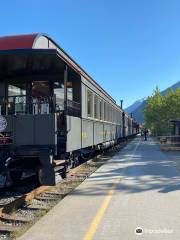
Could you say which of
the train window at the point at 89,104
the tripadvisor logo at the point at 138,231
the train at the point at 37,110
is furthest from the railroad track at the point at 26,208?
the train window at the point at 89,104

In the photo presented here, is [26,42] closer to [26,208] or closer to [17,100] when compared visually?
[17,100]

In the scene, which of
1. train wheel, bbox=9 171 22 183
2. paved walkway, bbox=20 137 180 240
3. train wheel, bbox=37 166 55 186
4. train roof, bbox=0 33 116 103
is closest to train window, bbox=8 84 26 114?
train roof, bbox=0 33 116 103

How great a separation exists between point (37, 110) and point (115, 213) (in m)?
3.76

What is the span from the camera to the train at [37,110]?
34.0 ft

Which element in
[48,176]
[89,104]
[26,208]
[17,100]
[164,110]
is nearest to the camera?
[26,208]

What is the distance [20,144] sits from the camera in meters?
10.5

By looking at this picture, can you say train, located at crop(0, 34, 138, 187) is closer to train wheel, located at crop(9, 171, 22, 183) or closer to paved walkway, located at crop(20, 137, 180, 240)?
train wheel, located at crop(9, 171, 22, 183)

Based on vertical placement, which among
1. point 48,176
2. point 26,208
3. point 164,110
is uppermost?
point 164,110

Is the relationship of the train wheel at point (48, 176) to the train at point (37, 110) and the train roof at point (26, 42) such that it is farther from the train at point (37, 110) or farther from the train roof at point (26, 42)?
the train roof at point (26, 42)

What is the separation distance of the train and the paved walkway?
1194mm

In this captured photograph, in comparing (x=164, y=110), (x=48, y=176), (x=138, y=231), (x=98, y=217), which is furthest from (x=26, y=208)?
(x=164, y=110)

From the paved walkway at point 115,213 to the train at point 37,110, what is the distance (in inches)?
47.0

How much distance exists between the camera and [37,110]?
10.8 m

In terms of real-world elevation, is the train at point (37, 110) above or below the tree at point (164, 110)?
below
